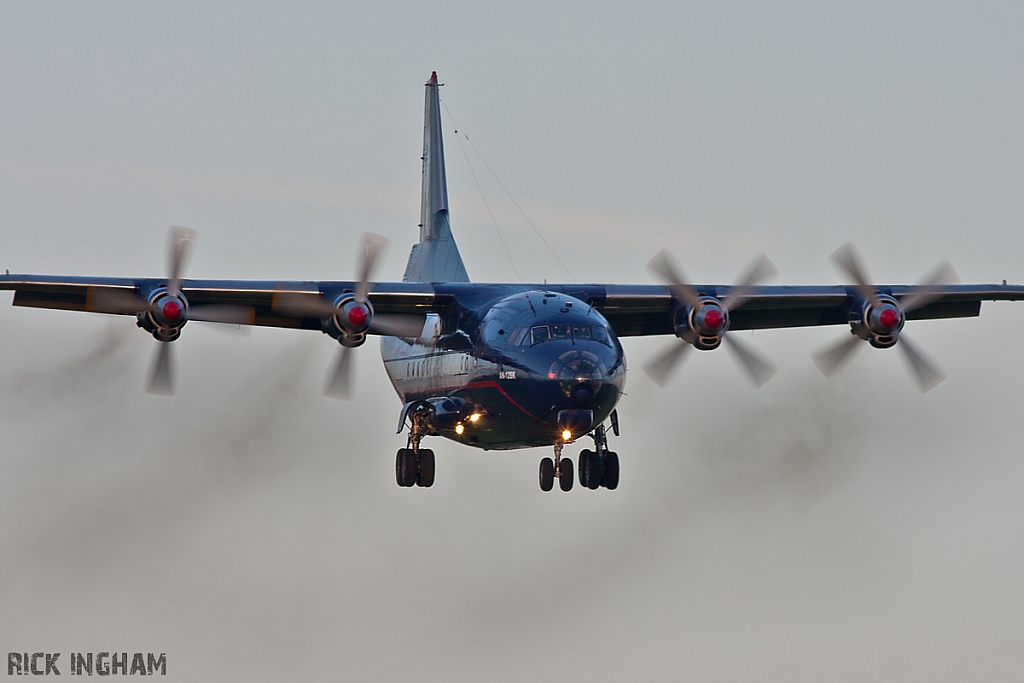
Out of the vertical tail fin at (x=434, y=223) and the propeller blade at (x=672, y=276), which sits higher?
the vertical tail fin at (x=434, y=223)

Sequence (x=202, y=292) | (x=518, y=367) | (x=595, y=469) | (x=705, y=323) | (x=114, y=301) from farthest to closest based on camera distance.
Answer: (x=595, y=469), (x=705, y=323), (x=202, y=292), (x=114, y=301), (x=518, y=367)

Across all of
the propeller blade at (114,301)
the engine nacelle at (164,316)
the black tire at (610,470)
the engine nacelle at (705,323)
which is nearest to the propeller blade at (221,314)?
the propeller blade at (114,301)

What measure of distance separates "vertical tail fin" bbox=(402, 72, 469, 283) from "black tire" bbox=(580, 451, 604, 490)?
950cm

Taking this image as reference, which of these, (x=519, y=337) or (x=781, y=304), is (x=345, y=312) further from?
(x=781, y=304)

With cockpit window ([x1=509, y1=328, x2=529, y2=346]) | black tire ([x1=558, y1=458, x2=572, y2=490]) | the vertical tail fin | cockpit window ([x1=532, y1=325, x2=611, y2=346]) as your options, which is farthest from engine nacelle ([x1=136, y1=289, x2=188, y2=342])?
the vertical tail fin

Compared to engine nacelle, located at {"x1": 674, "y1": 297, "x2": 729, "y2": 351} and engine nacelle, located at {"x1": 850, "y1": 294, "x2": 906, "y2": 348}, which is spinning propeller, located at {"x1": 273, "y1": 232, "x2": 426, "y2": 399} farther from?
engine nacelle, located at {"x1": 850, "y1": 294, "x2": 906, "y2": 348}

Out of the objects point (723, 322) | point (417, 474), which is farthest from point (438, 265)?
point (723, 322)

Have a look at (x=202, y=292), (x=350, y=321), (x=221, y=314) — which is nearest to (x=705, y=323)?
(x=350, y=321)

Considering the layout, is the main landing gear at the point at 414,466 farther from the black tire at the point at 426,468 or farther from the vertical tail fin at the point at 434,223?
the vertical tail fin at the point at 434,223

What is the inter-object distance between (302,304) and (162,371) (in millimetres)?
4305

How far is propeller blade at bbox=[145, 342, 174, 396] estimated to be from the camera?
4284 centimetres

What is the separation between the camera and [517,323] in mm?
41594

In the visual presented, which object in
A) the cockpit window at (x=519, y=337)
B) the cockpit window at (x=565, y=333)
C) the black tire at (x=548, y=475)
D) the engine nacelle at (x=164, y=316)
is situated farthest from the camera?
the black tire at (x=548, y=475)

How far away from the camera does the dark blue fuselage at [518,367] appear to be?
40.0 meters
